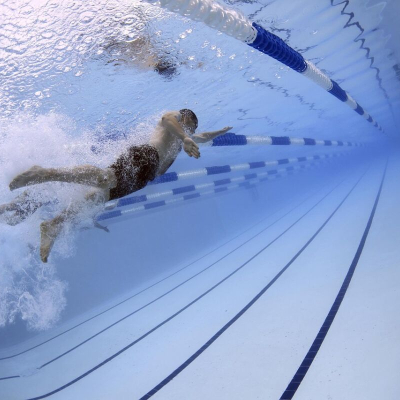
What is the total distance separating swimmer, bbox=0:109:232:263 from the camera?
105 inches

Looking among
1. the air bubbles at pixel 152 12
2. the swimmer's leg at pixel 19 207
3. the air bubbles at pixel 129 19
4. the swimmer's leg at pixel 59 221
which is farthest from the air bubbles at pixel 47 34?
the swimmer's leg at pixel 59 221

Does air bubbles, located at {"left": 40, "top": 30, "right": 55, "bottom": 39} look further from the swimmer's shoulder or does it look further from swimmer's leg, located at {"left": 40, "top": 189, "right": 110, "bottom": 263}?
swimmer's leg, located at {"left": 40, "top": 189, "right": 110, "bottom": 263}

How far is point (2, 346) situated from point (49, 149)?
3481 millimetres

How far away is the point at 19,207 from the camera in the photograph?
356cm

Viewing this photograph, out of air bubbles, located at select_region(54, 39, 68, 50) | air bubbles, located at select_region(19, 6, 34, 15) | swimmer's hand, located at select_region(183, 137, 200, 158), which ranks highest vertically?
air bubbles, located at select_region(19, 6, 34, 15)

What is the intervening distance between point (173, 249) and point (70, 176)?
19.0ft

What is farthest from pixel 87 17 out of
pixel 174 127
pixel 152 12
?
pixel 174 127

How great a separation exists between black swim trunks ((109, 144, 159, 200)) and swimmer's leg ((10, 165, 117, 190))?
75 millimetres

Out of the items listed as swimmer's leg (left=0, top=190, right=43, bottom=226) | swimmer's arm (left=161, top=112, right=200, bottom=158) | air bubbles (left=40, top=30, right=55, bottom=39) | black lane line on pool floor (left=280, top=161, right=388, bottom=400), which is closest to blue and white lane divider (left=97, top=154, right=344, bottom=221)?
swimmer's leg (left=0, top=190, right=43, bottom=226)

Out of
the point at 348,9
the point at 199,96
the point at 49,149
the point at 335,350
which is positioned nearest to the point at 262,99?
the point at 199,96

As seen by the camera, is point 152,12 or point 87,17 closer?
point 87,17

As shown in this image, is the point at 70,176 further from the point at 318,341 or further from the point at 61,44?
the point at 318,341

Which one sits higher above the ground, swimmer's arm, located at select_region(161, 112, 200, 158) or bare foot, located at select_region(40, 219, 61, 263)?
swimmer's arm, located at select_region(161, 112, 200, 158)

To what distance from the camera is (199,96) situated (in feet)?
21.0
